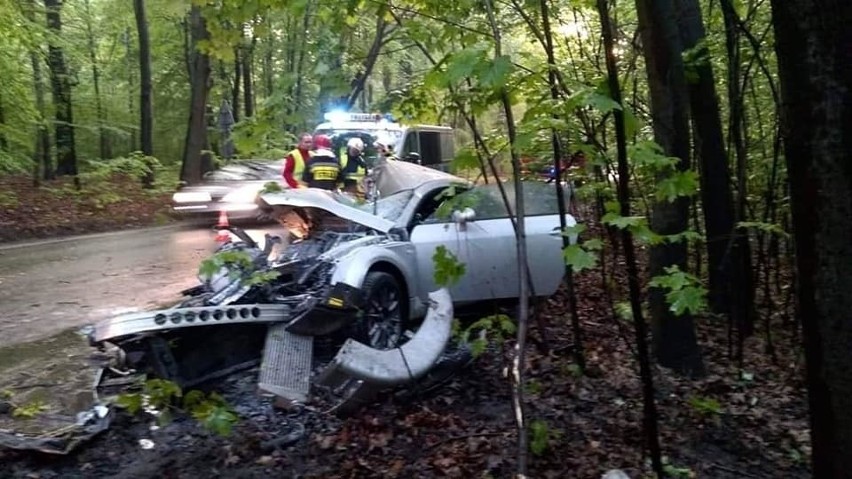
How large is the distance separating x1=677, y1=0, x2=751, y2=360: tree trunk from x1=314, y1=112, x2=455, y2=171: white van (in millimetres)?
6396

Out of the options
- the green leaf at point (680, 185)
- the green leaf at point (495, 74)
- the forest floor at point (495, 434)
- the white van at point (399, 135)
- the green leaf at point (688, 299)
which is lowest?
the forest floor at point (495, 434)

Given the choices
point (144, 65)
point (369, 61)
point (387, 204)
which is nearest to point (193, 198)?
point (144, 65)

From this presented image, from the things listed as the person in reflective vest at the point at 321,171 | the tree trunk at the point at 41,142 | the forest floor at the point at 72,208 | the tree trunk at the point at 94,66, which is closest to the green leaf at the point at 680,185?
the person in reflective vest at the point at 321,171

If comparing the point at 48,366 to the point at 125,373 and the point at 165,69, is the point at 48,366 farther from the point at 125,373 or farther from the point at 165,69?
the point at 165,69

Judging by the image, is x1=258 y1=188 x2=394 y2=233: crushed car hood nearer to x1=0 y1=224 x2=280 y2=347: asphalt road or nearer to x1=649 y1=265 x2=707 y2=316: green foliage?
x1=0 y1=224 x2=280 y2=347: asphalt road

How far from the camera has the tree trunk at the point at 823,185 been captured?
3.03m

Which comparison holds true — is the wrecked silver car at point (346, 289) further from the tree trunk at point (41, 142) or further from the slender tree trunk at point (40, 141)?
the tree trunk at point (41, 142)

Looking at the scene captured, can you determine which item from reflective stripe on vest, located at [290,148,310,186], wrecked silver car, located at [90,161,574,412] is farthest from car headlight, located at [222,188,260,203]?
A: wrecked silver car, located at [90,161,574,412]

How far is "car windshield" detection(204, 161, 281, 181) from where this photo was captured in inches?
627

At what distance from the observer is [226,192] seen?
51.0 feet

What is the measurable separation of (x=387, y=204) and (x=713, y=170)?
330 centimetres

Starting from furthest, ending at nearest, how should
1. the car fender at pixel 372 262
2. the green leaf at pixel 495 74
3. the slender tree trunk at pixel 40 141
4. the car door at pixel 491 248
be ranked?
the slender tree trunk at pixel 40 141
the car door at pixel 491 248
the car fender at pixel 372 262
the green leaf at pixel 495 74

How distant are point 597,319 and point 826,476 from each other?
484cm

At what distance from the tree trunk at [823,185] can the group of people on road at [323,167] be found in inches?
242
